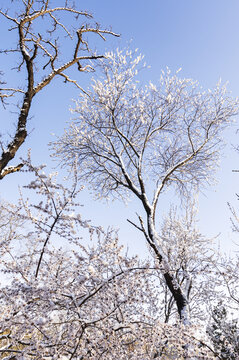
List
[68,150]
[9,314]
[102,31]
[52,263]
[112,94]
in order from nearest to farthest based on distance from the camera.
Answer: [9,314], [52,263], [102,31], [112,94], [68,150]

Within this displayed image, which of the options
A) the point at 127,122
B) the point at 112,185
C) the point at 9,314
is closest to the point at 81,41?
the point at 127,122

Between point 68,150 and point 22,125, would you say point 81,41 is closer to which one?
point 22,125

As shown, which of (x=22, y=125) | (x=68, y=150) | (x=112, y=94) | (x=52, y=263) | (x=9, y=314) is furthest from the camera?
(x=68, y=150)

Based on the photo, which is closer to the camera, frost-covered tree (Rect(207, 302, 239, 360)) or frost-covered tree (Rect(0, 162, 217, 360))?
frost-covered tree (Rect(0, 162, 217, 360))

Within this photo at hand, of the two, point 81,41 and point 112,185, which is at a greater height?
point 81,41

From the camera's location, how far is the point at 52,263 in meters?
3.29

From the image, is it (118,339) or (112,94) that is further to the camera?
(112,94)

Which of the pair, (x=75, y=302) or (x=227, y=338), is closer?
(x=75, y=302)

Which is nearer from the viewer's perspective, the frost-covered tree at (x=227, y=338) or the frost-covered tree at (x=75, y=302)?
the frost-covered tree at (x=75, y=302)

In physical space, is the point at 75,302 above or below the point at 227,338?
below

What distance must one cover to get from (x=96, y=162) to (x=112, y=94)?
2.40 metres

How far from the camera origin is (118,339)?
2783 mm

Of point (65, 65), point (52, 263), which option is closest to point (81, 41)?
point (65, 65)

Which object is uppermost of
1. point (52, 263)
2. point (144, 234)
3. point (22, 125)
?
point (22, 125)
